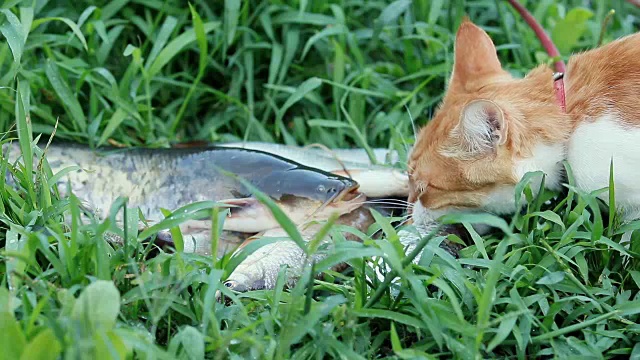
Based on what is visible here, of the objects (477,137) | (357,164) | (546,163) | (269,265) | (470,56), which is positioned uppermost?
(470,56)

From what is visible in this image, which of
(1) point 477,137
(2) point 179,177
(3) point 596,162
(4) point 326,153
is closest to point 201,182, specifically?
(2) point 179,177

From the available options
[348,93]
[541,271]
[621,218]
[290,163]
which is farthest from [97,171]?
[621,218]

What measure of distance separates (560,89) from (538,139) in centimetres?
22

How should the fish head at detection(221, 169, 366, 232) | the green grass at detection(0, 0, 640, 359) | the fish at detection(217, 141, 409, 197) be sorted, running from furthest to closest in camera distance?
the fish at detection(217, 141, 409, 197) → the fish head at detection(221, 169, 366, 232) → the green grass at detection(0, 0, 640, 359)

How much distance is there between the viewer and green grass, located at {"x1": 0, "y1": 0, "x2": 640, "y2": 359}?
197 cm

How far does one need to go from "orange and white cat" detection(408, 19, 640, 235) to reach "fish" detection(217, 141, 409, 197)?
10.0 inches

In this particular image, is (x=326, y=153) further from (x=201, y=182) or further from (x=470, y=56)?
(x=470, y=56)

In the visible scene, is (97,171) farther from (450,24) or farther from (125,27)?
(450,24)

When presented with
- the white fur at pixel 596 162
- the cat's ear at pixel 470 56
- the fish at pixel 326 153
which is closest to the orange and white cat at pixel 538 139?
the white fur at pixel 596 162

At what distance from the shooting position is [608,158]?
2.45 metres

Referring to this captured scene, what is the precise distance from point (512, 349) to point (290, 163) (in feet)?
3.52

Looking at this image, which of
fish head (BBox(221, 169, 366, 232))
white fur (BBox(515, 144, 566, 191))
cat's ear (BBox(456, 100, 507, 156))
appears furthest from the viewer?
fish head (BBox(221, 169, 366, 232))

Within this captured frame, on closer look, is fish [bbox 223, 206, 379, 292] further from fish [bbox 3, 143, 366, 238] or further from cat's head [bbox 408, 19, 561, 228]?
cat's head [bbox 408, 19, 561, 228]

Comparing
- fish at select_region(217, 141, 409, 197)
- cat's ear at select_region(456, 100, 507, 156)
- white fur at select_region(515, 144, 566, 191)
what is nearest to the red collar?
white fur at select_region(515, 144, 566, 191)
